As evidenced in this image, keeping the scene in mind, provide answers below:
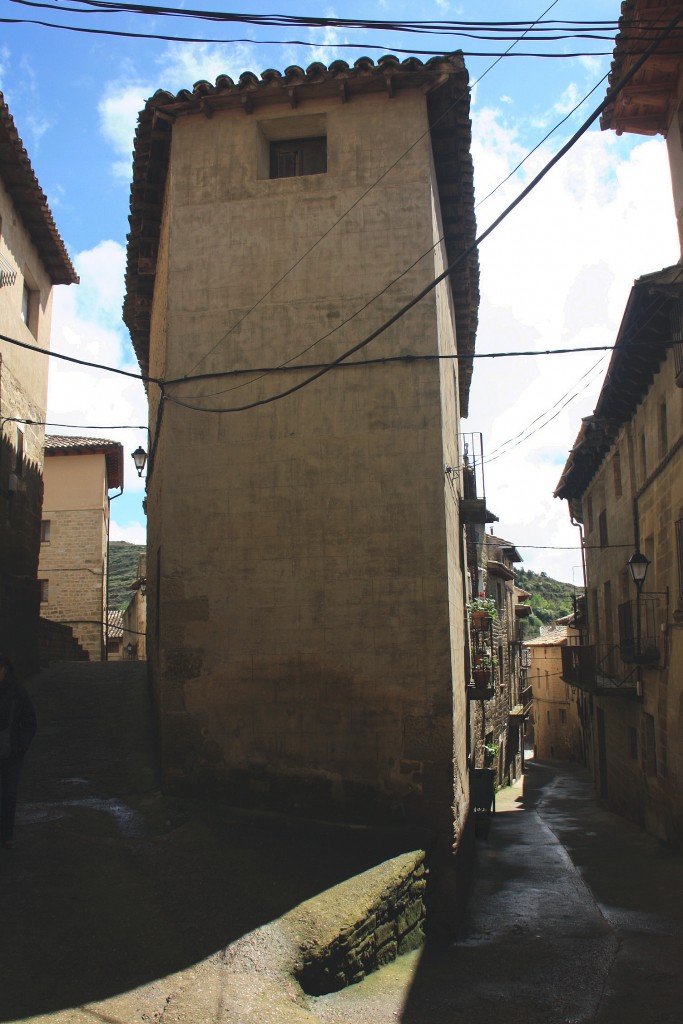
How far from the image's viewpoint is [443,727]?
9188mm

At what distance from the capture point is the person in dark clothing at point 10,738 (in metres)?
7.09

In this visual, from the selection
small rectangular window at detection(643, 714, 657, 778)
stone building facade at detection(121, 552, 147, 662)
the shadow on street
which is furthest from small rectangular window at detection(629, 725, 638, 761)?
stone building facade at detection(121, 552, 147, 662)

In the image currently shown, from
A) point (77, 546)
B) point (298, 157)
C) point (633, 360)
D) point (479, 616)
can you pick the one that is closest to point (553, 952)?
point (479, 616)

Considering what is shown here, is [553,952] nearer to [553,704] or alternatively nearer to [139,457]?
[139,457]

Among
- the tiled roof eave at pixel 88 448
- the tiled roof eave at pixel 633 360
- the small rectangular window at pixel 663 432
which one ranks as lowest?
the small rectangular window at pixel 663 432

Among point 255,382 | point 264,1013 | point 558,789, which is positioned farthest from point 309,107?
point 558,789

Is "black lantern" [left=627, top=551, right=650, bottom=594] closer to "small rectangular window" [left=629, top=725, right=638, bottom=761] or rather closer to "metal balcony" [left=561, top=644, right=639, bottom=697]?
"metal balcony" [left=561, top=644, right=639, bottom=697]

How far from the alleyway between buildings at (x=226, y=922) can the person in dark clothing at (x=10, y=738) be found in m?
0.30

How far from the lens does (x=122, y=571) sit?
53.9 m

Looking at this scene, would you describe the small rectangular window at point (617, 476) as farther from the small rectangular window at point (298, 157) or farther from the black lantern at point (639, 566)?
the small rectangular window at point (298, 157)

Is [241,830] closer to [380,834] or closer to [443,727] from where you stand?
[380,834]

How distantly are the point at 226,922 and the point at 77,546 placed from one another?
23.9 meters

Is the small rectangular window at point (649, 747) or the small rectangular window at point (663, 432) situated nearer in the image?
the small rectangular window at point (663, 432)

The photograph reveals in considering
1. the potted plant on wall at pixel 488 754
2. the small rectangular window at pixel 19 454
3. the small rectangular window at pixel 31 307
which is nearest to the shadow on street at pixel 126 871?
the small rectangular window at pixel 19 454
